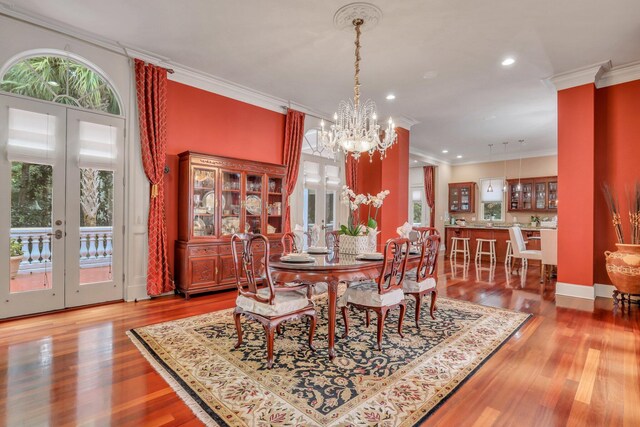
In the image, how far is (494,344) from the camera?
2.88m

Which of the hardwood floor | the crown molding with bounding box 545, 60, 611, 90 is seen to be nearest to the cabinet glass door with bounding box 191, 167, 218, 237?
the hardwood floor

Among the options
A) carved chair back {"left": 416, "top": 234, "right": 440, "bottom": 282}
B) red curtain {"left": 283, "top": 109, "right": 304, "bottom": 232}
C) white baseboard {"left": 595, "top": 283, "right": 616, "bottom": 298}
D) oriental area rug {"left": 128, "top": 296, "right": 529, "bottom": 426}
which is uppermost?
red curtain {"left": 283, "top": 109, "right": 304, "bottom": 232}

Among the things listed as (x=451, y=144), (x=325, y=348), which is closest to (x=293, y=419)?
(x=325, y=348)

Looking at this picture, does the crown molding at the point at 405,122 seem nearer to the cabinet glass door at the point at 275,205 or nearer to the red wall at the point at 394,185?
the red wall at the point at 394,185

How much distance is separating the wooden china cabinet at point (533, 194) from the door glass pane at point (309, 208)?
666 cm

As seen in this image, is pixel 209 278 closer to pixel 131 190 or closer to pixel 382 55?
pixel 131 190

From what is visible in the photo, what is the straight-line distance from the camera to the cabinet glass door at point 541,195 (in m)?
9.06

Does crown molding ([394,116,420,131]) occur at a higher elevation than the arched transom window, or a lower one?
higher

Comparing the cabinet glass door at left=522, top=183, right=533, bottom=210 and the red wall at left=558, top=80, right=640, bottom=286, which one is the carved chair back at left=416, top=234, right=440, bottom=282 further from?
the cabinet glass door at left=522, top=183, right=533, bottom=210

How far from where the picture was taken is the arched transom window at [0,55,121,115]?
11.3 ft

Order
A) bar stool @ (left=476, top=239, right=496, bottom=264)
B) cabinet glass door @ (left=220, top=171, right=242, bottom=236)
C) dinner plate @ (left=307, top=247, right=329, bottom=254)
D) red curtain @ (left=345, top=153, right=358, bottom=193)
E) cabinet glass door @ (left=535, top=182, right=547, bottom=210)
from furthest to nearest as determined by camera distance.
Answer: cabinet glass door @ (left=535, top=182, right=547, bottom=210) < bar stool @ (left=476, top=239, right=496, bottom=264) < red curtain @ (left=345, top=153, right=358, bottom=193) < cabinet glass door @ (left=220, top=171, right=242, bottom=236) < dinner plate @ (left=307, top=247, right=329, bottom=254)

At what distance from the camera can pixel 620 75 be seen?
4473mm

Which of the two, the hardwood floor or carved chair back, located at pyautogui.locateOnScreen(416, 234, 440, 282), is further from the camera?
carved chair back, located at pyautogui.locateOnScreen(416, 234, 440, 282)

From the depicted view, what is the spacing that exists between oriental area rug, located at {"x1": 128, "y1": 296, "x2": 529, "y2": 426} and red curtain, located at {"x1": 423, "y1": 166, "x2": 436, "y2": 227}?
23.7 ft
